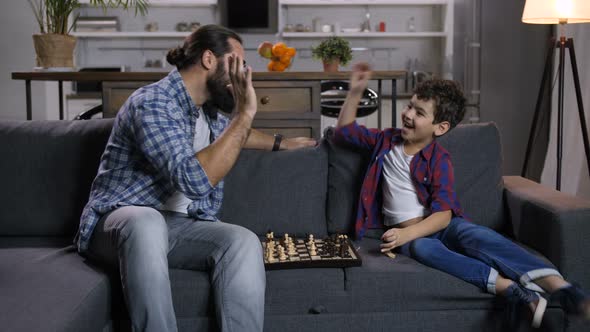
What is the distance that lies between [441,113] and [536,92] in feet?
9.22

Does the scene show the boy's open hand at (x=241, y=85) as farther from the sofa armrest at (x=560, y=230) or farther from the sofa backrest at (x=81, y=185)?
the sofa armrest at (x=560, y=230)

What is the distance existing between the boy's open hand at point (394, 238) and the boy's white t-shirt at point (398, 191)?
14 cm

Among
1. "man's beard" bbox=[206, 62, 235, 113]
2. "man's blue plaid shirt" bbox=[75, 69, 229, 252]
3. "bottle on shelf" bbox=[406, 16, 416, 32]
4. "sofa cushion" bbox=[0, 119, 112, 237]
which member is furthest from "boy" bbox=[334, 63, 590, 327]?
"bottle on shelf" bbox=[406, 16, 416, 32]

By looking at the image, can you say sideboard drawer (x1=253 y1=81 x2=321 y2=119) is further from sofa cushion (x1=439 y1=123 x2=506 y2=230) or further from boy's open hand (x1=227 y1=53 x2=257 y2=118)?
boy's open hand (x1=227 y1=53 x2=257 y2=118)

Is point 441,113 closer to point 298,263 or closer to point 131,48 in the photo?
point 298,263

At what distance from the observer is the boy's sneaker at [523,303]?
70.1 inches

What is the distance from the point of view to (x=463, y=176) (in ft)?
7.51

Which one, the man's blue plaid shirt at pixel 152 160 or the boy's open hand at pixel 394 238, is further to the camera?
the boy's open hand at pixel 394 238

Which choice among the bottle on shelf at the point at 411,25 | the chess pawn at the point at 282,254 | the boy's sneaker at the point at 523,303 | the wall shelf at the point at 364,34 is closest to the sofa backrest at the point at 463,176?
the chess pawn at the point at 282,254

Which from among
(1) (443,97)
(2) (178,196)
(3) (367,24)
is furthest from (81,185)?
(3) (367,24)

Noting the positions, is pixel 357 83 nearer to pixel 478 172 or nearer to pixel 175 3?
pixel 478 172

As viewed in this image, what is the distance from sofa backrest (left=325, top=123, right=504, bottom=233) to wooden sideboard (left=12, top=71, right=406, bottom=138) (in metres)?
1.15

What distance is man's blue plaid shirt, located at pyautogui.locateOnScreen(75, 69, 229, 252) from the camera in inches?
71.1

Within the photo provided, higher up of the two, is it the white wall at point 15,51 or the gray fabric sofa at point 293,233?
the white wall at point 15,51
